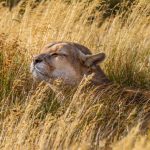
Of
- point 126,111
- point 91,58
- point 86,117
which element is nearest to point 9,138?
point 86,117

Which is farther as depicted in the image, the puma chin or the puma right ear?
the puma right ear

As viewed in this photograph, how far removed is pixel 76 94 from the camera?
8016mm

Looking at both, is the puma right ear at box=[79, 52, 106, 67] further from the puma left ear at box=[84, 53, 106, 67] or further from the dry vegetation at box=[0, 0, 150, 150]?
the dry vegetation at box=[0, 0, 150, 150]

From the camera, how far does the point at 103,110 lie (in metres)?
8.22

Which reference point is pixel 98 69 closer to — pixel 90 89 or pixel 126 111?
pixel 90 89

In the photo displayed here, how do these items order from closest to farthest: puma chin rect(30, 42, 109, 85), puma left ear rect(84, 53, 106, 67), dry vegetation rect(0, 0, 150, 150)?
dry vegetation rect(0, 0, 150, 150) → puma chin rect(30, 42, 109, 85) → puma left ear rect(84, 53, 106, 67)

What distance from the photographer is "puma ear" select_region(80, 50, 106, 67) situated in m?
9.28

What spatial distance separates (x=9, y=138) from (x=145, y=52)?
549 cm

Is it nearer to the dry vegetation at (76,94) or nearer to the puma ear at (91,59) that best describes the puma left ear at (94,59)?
the puma ear at (91,59)

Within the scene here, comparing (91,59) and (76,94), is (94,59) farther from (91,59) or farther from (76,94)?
(76,94)

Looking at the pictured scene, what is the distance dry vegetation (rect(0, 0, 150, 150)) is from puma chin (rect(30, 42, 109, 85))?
0.21 m

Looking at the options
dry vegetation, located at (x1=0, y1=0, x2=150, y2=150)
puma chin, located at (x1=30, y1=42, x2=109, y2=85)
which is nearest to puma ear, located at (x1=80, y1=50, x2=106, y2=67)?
puma chin, located at (x1=30, y1=42, x2=109, y2=85)

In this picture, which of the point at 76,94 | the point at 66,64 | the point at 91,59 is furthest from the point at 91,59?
the point at 76,94

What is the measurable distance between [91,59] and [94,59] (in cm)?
4
